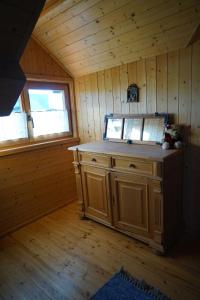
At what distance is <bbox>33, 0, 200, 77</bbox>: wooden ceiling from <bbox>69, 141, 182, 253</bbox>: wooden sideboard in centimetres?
102

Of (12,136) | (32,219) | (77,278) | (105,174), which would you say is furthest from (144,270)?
(12,136)

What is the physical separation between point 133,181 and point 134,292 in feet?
2.92

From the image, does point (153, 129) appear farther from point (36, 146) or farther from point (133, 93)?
point (36, 146)

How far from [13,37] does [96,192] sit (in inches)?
67.1

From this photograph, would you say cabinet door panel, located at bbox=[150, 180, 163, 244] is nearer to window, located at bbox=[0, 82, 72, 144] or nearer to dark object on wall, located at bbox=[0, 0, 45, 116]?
dark object on wall, located at bbox=[0, 0, 45, 116]

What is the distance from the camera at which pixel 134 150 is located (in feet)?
6.77

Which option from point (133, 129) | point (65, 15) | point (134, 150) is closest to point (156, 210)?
point (134, 150)

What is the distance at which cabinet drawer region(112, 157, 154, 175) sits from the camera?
1865 mm

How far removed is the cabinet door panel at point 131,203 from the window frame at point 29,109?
1.22 m

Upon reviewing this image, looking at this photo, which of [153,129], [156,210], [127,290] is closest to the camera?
[127,290]

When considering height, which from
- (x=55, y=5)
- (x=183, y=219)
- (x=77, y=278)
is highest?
(x=55, y=5)

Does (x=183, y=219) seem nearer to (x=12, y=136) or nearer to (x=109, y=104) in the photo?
(x=109, y=104)

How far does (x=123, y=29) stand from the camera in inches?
79.3

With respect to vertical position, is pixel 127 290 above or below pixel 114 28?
below
